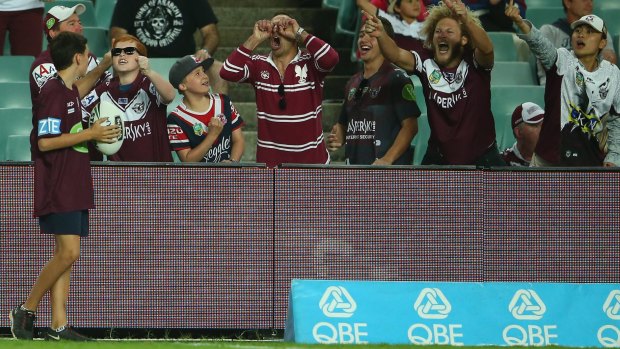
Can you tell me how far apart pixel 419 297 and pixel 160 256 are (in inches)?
76.5

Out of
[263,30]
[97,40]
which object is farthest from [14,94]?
[263,30]

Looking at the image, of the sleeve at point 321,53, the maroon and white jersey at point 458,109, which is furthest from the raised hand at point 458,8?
the sleeve at point 321,53

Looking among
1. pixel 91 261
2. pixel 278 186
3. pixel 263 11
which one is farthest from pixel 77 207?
pixel 263 11

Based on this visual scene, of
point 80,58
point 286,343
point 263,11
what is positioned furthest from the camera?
point 263,11

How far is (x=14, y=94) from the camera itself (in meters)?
12.2

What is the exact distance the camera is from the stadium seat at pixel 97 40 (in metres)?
13.1

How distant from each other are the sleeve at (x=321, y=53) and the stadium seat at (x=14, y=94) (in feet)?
12.5

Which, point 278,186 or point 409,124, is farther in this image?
point 409,124

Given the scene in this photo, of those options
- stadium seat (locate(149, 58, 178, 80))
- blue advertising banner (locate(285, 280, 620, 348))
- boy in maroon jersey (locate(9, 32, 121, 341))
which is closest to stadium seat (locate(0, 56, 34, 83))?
stadium seat (locate(149, 58, 178, 80))

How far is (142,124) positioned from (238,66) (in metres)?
0.85

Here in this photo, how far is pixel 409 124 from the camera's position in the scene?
9625 millimetres

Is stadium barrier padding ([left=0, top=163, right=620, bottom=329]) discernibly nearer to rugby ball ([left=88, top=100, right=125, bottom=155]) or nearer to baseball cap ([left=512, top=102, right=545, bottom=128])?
rugby ball ([left=88, top=100, right=125, bottom=155])

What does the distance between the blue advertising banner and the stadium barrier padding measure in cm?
89

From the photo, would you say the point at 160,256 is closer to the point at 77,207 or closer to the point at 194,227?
the point at 194,227
